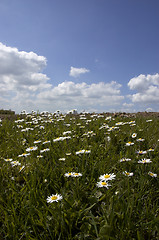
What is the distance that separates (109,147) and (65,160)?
1.03 meters

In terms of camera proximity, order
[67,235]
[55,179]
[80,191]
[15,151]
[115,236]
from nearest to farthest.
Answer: [115,236]
[67,235]
[80,191]
[55,179]
[15,151]

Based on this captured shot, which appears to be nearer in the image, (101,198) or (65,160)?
(101,198)

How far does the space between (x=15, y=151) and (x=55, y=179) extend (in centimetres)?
188

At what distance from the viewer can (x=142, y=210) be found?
2.13 meters

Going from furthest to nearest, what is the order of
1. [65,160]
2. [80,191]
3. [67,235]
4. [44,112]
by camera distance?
1. [44,112]
2. [65,160]
3. [80,191]
4. [67,235]

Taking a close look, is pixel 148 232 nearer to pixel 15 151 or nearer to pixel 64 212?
pixel 64 212

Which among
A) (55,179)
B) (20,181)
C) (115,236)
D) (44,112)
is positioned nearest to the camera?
(115,236)

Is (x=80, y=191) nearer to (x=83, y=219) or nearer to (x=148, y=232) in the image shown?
(x=83, y=219)

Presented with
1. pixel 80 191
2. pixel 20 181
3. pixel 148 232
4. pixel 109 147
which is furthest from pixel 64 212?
pixel 109 147

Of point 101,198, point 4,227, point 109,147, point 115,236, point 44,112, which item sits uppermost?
point 44,112

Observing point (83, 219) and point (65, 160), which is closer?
point (83, 219)

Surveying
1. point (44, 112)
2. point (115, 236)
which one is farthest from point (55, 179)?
point (44, 112)

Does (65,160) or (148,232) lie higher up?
(65,160)

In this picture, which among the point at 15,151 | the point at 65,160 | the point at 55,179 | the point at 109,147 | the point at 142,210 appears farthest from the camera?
the point at 15,151
